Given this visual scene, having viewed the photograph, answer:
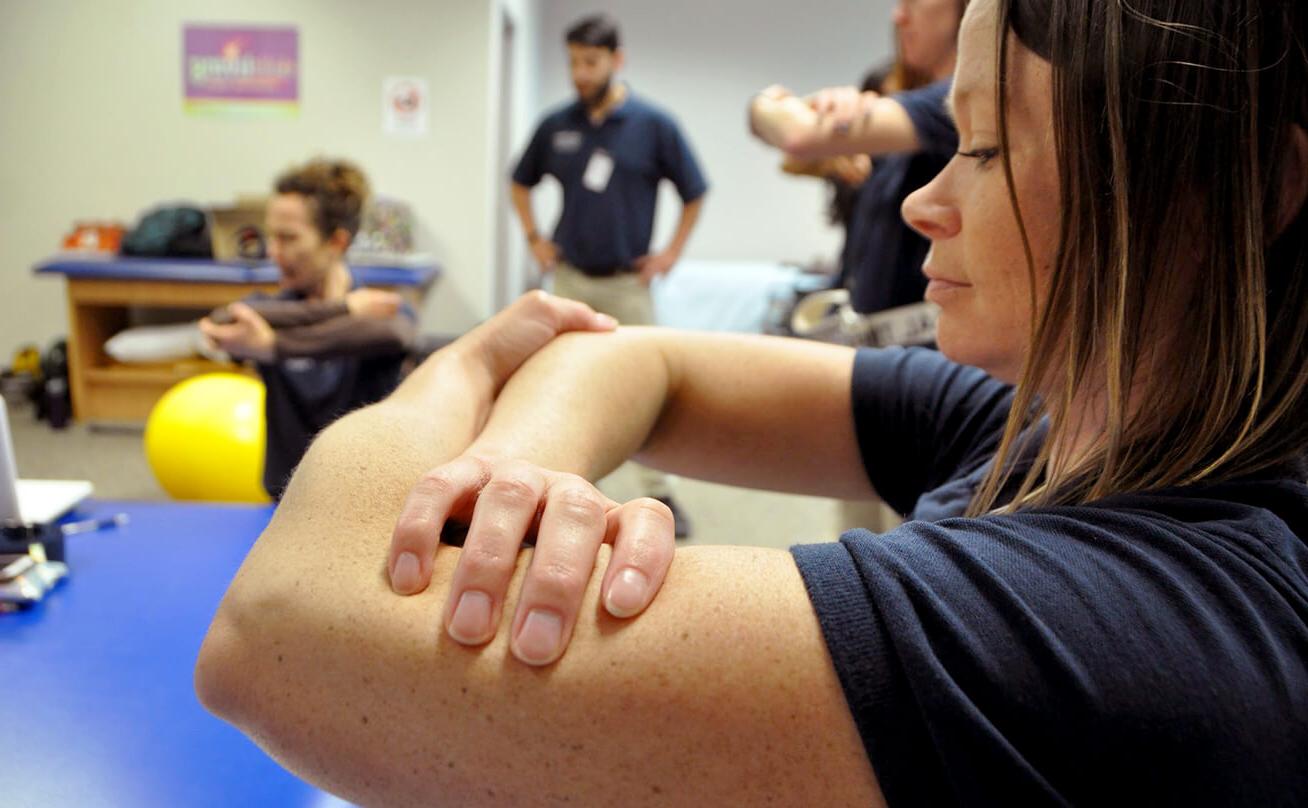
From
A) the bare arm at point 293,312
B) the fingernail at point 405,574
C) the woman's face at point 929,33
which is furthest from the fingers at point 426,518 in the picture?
the bare arm at point 293,312

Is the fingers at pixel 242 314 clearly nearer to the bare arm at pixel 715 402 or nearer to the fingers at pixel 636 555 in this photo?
the bare arm at pixel 715 402

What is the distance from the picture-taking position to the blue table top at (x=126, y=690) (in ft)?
2.59

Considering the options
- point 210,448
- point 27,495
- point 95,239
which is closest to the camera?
point 27,495

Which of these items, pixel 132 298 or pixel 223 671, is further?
pixel 132 298

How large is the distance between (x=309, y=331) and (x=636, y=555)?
2.19m

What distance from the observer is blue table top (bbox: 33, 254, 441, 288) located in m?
4.21

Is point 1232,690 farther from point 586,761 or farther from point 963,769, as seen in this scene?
point 586,761

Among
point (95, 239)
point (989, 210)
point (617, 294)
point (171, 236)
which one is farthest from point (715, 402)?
point (95, 239)

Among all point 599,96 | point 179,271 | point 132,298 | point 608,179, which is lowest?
point 132,298

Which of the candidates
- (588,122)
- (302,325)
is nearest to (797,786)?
(302,325)

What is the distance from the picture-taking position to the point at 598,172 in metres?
3.88

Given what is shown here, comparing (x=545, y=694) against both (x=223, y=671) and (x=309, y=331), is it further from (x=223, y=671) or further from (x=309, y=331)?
(x=309, y=331)

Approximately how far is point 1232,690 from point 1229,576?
65mm

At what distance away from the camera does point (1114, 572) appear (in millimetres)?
461
